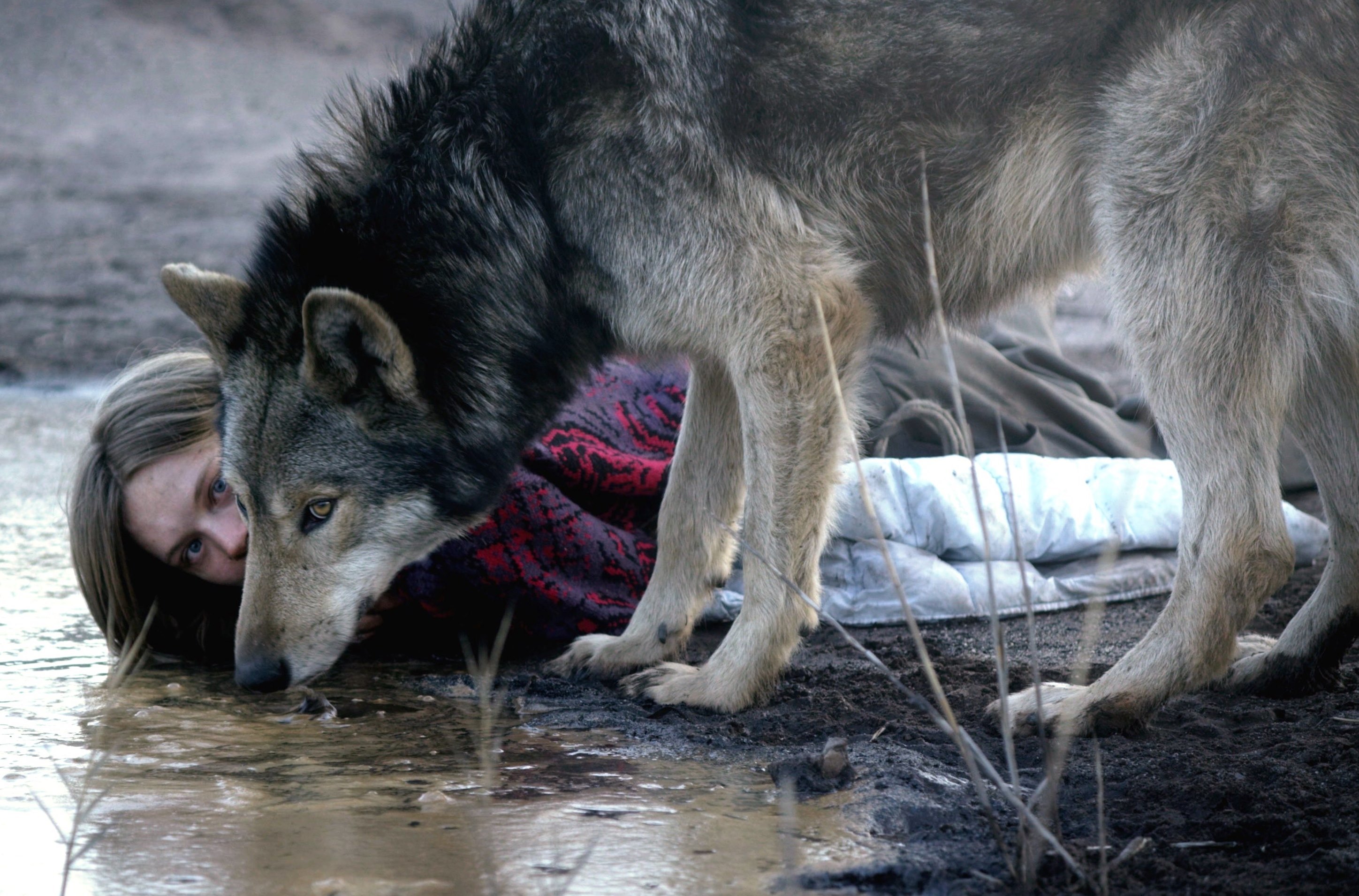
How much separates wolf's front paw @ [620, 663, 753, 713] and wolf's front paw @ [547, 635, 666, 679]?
16cm

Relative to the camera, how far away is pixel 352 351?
3.25 metres

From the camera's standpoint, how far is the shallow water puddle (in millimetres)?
2230

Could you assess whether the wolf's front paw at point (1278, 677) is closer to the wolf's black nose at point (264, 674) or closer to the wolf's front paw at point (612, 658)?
the wolf's front paw at point (612, 658)

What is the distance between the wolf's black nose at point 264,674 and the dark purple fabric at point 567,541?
71 centimetres

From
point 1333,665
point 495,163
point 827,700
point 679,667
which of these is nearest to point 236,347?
point 495,163

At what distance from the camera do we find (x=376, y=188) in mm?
3479

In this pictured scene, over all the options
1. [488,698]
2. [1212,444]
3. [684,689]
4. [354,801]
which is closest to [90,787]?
[354,801]

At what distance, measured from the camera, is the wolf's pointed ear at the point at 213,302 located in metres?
3.49

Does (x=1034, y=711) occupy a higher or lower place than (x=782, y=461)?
lower

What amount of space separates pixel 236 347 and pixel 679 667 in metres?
1.57

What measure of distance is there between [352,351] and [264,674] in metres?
0.96

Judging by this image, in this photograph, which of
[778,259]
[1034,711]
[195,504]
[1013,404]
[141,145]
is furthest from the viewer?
[141,145]

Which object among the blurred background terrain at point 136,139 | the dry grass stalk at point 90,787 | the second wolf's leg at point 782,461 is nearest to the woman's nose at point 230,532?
the dry grass stalk at point 90,787

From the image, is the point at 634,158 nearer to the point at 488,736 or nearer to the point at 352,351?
the point at 352,351
